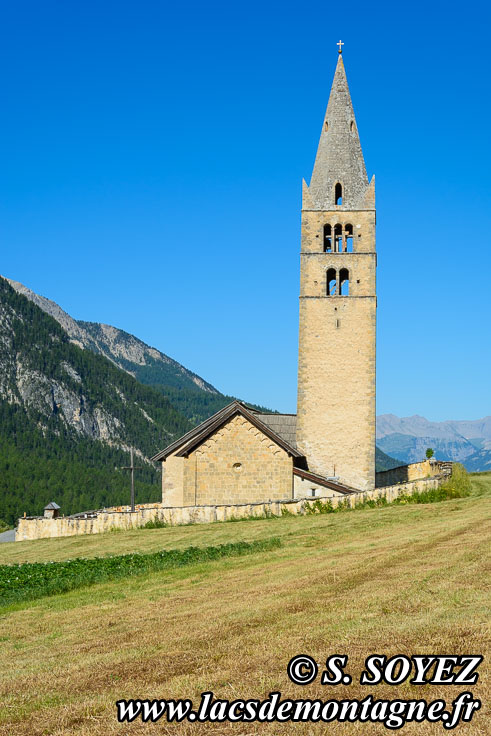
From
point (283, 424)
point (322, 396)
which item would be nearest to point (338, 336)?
point (322, 396)

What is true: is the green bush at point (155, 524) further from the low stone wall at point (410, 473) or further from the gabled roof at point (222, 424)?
the low stone wall at point (410, 473)

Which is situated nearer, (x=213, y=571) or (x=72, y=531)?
(x=213, y=571)

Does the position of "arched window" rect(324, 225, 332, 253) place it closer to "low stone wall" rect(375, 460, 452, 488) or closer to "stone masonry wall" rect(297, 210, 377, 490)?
"stone masonry wall" rect(297, 210, 377, 490)

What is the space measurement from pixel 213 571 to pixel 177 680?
980 cm

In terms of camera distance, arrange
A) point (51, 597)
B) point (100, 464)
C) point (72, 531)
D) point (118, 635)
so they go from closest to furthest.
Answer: point (118, 635)
point (51, 597)
point (72, 531)
point (100, 464)

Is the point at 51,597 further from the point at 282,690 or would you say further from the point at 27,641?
the point at 282,690

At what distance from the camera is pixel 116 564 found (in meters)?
21.8

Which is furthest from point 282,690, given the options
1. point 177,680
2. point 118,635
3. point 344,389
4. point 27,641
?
point 344,389

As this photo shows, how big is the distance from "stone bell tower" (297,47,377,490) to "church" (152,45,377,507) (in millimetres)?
49

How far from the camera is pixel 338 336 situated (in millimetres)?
39969

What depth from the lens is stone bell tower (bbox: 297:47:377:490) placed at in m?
39.2

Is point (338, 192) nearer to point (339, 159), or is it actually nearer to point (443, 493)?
point (339, 159)

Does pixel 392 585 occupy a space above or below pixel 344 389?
below

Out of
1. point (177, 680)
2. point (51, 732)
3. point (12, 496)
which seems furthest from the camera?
point (12, 496)
